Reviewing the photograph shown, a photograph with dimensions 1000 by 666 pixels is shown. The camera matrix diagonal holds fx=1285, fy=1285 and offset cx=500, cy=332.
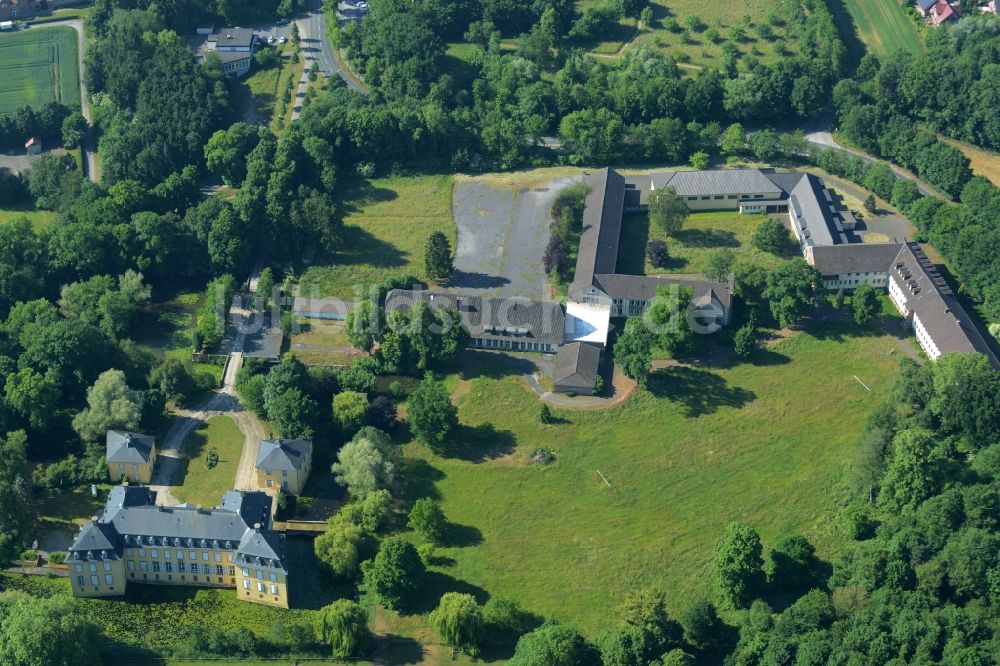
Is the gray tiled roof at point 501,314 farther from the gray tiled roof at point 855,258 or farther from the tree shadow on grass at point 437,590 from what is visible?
the tree shadow on grass at point 437,590

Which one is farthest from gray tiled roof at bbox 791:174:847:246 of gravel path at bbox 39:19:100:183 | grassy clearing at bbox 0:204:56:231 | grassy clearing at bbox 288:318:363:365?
grassy clearing at bbox 0:204:56:231

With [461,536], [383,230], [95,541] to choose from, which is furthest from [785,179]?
[95,541]

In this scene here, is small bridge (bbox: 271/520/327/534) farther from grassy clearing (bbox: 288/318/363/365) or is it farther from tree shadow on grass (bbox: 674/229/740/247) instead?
tree shadow on grass (bbox: 674/229/740/247)

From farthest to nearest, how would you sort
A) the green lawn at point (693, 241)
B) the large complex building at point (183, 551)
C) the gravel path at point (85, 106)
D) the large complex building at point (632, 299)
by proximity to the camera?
the gravel path at point (85, 106), the green lawn at point (693, 241), the large complex building at point (632, 299), the large complex building at point (183, 551)

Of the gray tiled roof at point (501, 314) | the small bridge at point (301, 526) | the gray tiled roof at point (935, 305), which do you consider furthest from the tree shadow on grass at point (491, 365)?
the gray tiled roof at point (935, 305)

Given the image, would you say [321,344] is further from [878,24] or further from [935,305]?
[878,24]
